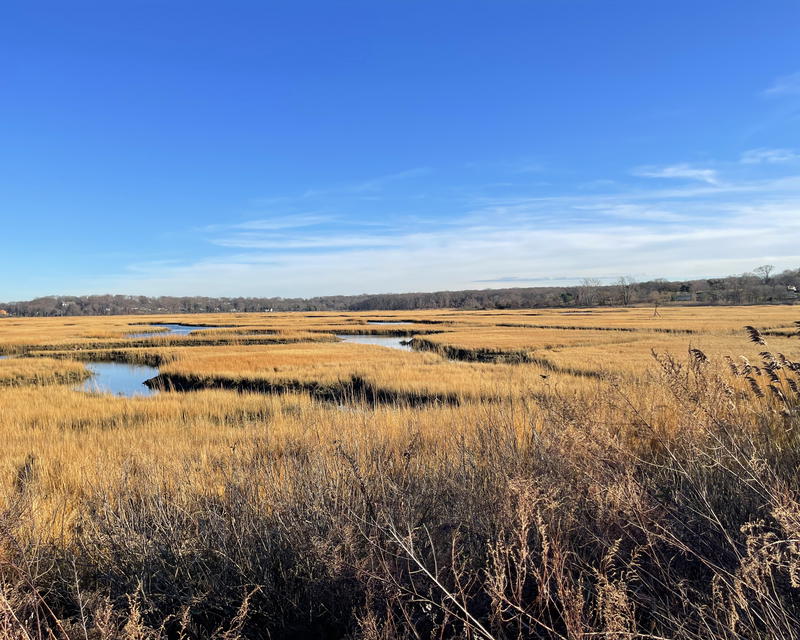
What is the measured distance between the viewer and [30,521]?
359 centimetres

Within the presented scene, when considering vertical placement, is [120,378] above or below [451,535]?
below

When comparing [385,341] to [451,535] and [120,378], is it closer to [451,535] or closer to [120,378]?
[120,378]

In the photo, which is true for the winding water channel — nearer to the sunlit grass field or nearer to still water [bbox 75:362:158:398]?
still water [bbox 75:362:158:398]

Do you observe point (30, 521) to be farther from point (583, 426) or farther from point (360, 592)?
point (583, 426)

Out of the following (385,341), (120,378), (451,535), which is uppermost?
(451,535)

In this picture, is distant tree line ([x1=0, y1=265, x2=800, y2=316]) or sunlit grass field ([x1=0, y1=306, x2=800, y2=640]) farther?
distant tree line ([x1=0, y1=265, x2=800, y2=316])

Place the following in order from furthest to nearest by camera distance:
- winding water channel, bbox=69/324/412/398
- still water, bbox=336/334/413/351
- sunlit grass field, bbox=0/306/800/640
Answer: still water, bbox=336/334/413/351, winding water channel, bbox=69/324/412/398, sunlit grass field, bbox=0/306/800/640

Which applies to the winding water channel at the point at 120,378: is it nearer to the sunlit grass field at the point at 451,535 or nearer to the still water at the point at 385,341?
the sunlit grass field at the point at 451,535

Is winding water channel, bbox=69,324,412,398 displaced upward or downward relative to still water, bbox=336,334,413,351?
upward

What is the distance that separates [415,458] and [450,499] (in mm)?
→ 1269

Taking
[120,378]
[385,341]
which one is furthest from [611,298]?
[120,378]

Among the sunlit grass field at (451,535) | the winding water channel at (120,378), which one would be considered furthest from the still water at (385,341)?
the sunlit grass field at (451,535)

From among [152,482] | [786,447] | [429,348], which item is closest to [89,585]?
[152,482]

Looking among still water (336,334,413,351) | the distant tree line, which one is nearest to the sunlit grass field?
still water (336,334,413,351)
